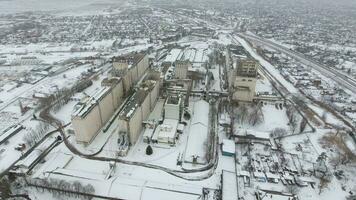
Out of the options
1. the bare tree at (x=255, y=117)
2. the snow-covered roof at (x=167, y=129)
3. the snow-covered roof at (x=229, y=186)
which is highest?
the snow-covered roof at (x=167, y=129)

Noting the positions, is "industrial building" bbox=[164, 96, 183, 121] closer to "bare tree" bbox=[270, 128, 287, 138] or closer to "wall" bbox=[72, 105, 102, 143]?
"wall" bbox=[72, 105, 102, 143]

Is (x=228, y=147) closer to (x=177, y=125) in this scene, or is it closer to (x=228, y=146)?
(x=228, y=146)

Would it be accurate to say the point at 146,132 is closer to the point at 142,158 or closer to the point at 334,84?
the point at 142,158

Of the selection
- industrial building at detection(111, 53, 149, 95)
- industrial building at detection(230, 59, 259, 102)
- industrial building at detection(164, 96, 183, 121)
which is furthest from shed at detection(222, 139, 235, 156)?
industrial building at detection(111, 53, 149, 95)

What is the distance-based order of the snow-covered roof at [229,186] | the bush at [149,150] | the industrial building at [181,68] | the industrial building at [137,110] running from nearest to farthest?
the snow-covered roof at [229,186], the bush at [149,150], the industrial building at [137,110], the industrial building at [181,68]

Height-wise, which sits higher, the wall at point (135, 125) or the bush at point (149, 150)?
the wall at point (135, 125)

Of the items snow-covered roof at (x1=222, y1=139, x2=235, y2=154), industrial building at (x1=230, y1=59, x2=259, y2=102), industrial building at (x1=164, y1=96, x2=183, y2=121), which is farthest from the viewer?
industrial building at (x1=230, y1=59, x2=259, y2=102)

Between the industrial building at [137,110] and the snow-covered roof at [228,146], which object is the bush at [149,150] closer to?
the industrial building at [137,110]

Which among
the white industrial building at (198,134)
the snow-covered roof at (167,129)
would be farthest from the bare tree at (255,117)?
the snow-covered roof at (167,129)
